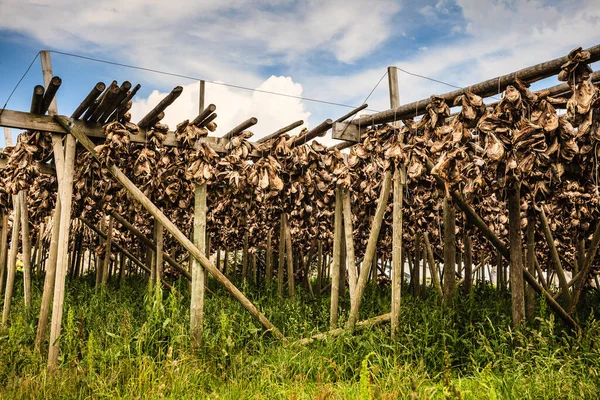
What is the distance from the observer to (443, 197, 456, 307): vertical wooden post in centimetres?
554

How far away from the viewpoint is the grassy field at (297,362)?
3.67 metres

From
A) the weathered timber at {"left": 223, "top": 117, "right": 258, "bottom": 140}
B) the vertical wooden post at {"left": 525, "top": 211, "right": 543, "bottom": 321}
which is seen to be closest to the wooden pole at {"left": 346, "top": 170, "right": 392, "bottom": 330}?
the weathered timber at {"left": 223, "top": 117, "right": 258, "bottom": 140}

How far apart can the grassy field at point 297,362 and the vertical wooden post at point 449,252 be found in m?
0.26

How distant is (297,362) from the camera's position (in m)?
4.59

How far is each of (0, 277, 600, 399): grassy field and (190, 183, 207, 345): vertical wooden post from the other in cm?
12

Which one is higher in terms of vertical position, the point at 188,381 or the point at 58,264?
the point at 58,264

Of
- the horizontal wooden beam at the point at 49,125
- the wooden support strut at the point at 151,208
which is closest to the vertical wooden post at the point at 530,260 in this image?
the wooden support strut at the point at 151,208

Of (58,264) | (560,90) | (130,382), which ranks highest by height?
(560,90)

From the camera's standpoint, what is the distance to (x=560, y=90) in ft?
13.9

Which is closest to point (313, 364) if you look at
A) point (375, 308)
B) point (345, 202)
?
point (345, 202)

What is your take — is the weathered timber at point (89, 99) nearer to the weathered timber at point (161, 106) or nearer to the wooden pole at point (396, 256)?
the weathered timber at point (161, 106)

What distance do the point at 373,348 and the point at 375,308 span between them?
3221 mm

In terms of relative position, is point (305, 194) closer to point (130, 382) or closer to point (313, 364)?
point (313, 364)

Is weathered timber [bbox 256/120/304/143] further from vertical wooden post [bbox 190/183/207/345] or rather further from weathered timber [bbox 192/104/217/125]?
vertical wooden post [bbox 190/183/207/345]
